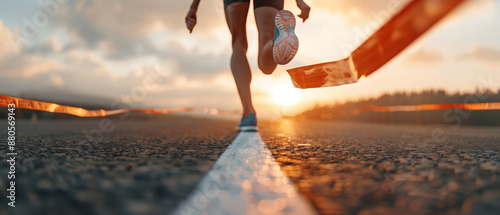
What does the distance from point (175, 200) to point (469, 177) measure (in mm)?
1379

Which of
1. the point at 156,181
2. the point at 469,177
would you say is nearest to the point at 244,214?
the point at 156,181

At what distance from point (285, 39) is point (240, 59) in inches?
46.3

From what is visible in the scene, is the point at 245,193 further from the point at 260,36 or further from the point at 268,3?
the point at 268,3

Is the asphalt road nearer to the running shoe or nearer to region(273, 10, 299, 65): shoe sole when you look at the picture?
region(273, 10, 299, 65): shoe sole

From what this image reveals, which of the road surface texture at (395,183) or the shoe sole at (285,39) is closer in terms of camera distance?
the road surface texture at (395,183)

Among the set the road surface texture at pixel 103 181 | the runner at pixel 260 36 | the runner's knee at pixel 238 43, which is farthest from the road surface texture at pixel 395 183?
the runner's knee at pixel 238 43

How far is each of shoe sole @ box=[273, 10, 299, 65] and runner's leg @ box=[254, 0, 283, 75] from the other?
0.37m

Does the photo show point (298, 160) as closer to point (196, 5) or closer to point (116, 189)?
point (116, 189)

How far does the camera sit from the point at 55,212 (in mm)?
1128

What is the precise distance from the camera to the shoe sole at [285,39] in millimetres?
3629

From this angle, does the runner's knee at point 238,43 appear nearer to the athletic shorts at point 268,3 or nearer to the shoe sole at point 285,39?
the athletic shorts at point 268,3

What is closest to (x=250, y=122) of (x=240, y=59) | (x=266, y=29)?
(x=240, y=59)

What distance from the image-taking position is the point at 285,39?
3619mm

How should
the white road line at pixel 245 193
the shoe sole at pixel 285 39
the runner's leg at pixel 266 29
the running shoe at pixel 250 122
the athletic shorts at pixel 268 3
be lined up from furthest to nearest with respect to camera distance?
the running shoe at pixel 250 122, the athletic shorts at pixel 268 3, the runner's leg at pixel 266 29, the shoe sole at pixel 285 39, the white road line at pixel 245 193
